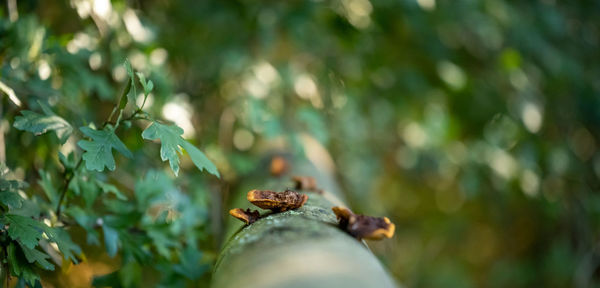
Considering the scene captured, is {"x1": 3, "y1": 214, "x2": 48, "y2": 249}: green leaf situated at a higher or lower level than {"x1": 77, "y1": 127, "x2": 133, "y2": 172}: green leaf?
lower

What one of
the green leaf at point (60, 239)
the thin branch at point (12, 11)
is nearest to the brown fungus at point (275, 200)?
the green leaf at point (60, 239)

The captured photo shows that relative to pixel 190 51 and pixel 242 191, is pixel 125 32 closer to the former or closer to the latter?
pixel 190 51

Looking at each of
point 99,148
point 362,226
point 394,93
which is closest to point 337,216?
point 362,226

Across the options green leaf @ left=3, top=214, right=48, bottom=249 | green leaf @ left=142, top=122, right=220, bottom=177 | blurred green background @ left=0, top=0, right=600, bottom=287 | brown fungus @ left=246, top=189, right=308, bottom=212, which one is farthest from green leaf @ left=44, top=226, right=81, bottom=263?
blurred green background @ left=0, top=0, right=600, bottom=287

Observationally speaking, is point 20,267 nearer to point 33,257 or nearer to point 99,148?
point 33,257

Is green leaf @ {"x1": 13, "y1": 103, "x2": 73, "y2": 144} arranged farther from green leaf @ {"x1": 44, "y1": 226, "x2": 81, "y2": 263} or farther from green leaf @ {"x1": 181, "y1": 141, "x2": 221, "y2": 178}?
green leaf @ {"x1": 181, "y1": 141, "x2": 221, "y2": 178}

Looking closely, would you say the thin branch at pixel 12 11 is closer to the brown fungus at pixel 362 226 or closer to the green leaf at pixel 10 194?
the green leaf at pixel 10 194

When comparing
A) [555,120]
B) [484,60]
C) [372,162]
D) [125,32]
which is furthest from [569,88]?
[125,32]
